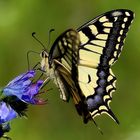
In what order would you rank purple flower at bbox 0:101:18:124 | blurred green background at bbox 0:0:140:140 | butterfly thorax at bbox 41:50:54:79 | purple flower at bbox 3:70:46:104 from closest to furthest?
purple flower at bbox 0:101:18:124 → purple flower at bbox 3:70:46:104 → butterfly thorax at bbox 41:50:54:79 → blurred green background at bbox 0:0:140:140

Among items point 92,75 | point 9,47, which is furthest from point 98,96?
point 9,47

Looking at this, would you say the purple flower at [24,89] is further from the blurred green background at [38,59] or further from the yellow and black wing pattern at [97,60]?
the blurred green background at [38,59]

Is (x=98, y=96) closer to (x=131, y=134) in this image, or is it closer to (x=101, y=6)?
(x=131, y=134)

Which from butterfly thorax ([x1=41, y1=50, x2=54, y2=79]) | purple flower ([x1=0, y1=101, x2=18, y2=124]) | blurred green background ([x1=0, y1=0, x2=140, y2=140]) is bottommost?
blurred green background ([x1=0, y1=0, x2=140, y2=140])

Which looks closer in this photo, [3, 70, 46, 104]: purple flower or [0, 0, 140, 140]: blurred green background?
[3, 70, 46, 104]: purple flower

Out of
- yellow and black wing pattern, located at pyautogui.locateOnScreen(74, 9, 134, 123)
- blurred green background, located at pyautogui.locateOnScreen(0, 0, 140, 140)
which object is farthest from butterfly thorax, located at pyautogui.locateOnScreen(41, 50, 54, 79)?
blurred green background, located at pyautogui.locateOnScreen(0, 0, 140, 140)

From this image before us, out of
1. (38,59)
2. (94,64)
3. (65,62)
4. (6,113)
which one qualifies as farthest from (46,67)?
(38,59)

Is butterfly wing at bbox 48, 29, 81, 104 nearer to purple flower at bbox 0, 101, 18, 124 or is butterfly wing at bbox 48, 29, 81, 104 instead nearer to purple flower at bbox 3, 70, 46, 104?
purple flower at bbox 3, 70, 46, 104
